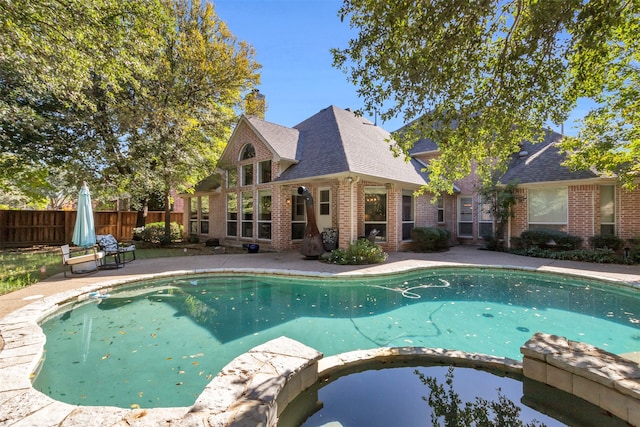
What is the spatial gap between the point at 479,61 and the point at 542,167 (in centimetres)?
1082

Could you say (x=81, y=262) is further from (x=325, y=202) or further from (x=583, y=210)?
(x=583, y=210)

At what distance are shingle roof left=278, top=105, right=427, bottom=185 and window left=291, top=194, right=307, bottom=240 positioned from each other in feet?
5.00

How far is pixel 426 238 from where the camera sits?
1369 centimetres

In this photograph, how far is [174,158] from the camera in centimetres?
1492

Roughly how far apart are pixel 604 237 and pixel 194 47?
20388 millimetres

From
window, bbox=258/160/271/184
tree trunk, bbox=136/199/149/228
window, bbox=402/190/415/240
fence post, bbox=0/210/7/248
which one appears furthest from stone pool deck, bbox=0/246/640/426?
fence post, bbox=0/210/7/248

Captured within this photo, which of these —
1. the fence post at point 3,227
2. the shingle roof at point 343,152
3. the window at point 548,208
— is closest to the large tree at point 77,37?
the shingle roof at point 343,152

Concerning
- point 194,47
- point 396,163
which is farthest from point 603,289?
point 194,47

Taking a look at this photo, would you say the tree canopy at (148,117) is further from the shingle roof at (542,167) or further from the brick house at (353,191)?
the shingle roof at (542,167)

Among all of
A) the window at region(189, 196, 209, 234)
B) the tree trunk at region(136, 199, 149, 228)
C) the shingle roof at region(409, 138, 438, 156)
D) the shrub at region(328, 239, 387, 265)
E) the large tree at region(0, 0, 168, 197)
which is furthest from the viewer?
the tree trunk at region(136, 199, 149, 228)

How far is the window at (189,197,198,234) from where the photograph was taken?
20112 mm

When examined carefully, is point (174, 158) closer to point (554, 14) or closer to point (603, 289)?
point (554, 14)

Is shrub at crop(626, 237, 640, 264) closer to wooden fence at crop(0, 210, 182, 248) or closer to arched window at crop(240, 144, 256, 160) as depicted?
arched window at crop(240, 144, 256, 160)

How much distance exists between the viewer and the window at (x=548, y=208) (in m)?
13.3
